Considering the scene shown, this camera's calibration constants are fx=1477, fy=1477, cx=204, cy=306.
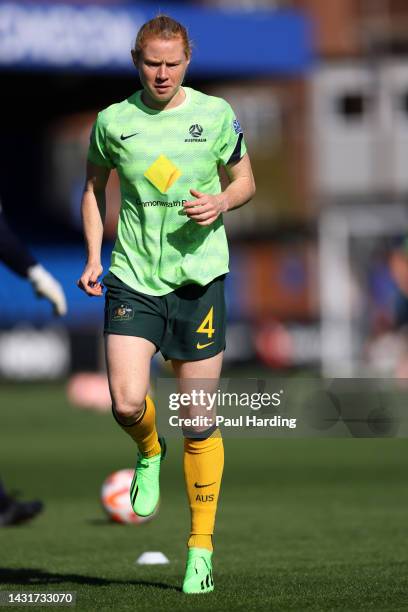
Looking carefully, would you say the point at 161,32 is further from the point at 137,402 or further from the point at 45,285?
the point at 45,285

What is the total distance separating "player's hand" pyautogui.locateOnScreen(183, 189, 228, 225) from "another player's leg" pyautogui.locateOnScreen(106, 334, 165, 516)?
0.54 metres

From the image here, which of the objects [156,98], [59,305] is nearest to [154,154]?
[156,98]

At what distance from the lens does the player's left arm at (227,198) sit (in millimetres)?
5504

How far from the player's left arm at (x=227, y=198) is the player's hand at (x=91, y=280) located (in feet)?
1.64

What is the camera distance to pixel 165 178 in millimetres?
5664

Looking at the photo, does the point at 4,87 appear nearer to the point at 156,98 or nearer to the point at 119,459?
the point at 119,459

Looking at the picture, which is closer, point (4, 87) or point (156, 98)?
point (156, 98)

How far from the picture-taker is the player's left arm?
550 centimetres

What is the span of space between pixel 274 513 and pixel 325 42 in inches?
1379

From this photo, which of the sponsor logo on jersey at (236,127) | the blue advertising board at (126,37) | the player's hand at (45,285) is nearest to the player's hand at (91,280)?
the sponsor logo on jersey at (236,127)

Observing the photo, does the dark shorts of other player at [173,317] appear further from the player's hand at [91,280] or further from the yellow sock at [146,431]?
the yellow sock at [146,431]

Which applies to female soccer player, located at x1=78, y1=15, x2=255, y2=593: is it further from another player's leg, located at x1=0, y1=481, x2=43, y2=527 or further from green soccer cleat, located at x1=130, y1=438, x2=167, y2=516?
another player's leg, located at x1=0, y1=481, x2=43, y2=527

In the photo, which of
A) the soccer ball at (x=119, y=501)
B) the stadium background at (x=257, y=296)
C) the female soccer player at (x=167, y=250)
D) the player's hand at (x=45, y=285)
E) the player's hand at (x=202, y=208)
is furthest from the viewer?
the soccer ball at (x=119, y=501)

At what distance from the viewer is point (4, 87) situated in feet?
91.9
